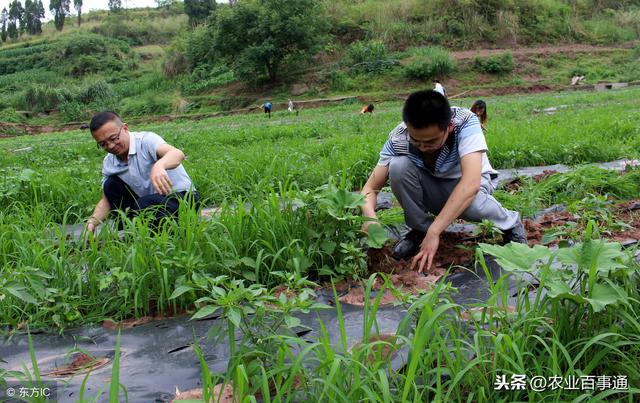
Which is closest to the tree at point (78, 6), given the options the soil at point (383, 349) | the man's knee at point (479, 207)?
→ the man's knee at point (479, 207)

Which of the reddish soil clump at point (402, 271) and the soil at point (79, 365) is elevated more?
the reddish soil clump at point (402, 271)

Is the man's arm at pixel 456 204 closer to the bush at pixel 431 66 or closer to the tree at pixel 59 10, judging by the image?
the bush at pixel 431 66

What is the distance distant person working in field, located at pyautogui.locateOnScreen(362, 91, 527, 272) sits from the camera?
267 centimetres

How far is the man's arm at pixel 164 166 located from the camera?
3.20 metres

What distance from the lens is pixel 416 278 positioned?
2.64m

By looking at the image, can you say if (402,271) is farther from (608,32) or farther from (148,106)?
(608,32)

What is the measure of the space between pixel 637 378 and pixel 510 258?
0.50 meters

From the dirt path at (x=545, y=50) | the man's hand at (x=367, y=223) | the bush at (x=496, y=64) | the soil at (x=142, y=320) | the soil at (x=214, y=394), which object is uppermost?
the dirt path at (x=545, y=50)

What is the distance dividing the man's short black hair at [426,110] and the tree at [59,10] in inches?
2445

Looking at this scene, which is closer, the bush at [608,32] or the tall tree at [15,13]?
the bush at [608,32]

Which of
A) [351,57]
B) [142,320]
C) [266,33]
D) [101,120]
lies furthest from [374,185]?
[351,57]

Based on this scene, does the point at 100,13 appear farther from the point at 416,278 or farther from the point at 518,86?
the point at 416,278

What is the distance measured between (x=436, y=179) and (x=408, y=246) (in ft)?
1.36

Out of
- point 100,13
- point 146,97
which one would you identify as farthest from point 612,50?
point 100,13
